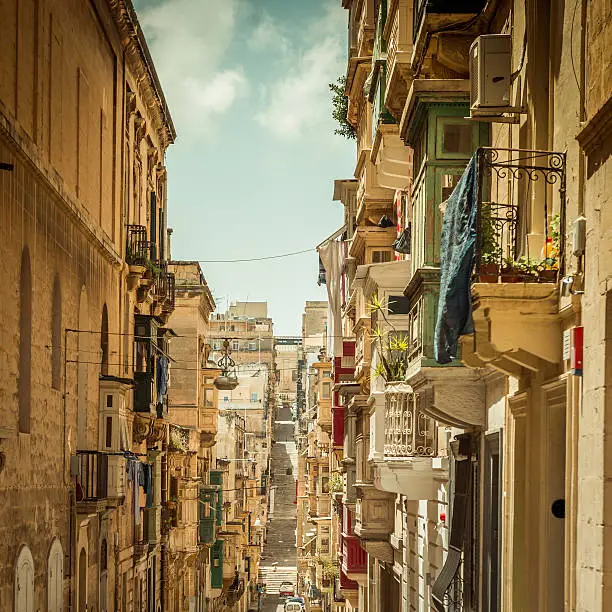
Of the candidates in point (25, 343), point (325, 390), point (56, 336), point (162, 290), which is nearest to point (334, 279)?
point (162, 290)

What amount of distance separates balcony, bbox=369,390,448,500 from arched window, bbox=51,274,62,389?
6002 mm

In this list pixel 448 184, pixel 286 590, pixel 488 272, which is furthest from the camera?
pixel 286 590

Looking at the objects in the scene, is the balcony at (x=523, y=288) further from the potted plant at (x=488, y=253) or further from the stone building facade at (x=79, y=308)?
the stone building facade at (x=79, y=308)

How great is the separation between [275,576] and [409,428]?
298ft

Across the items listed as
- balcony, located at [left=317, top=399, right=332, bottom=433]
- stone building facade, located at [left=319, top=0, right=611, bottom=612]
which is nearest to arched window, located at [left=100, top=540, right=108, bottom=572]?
stone building facade, located at [left=319, top=0, right=611, bottom=612]

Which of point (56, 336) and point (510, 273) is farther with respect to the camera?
point (56, 336)

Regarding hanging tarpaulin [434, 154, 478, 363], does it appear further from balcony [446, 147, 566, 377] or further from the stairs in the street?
the stairs in the street

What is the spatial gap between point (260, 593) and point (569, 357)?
88386 millimetres

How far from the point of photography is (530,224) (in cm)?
1086

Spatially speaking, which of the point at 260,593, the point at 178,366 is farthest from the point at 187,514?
the point at 260,593

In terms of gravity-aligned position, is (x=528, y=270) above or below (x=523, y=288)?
above

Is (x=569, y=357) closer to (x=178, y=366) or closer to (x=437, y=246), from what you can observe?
(x=437, y=246)

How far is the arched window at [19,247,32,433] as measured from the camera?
61.6 ft

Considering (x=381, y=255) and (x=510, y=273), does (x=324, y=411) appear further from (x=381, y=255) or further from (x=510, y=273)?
(x=510, y=273)
